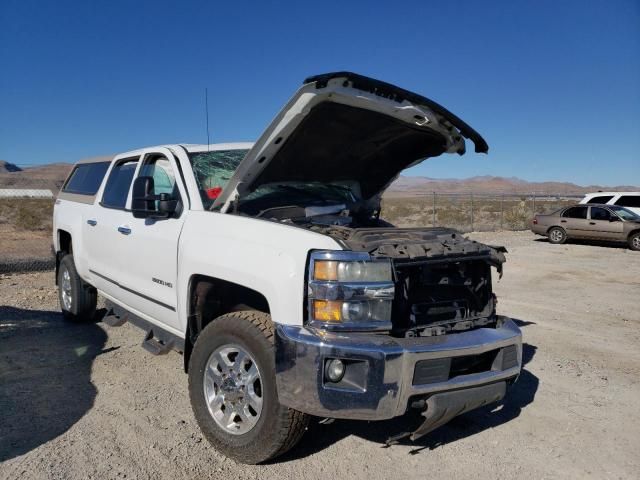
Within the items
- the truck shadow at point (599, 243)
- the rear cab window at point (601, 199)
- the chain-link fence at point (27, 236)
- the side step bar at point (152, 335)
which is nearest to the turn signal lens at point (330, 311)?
the side step bar at point (152, 335)

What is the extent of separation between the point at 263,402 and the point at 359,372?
66cm

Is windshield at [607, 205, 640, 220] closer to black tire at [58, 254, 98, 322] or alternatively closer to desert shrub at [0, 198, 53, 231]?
black tire at [58, 254, 98, 322]

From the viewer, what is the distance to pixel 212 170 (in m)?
4.32

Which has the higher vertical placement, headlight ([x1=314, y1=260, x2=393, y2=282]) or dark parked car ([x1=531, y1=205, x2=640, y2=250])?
headlight ([x1=314, y1=260, x2=393, y2=282])

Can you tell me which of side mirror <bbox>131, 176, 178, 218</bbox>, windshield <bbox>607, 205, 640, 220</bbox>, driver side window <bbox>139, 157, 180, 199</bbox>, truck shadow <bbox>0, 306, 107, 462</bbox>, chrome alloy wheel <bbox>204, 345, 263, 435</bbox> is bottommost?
truck shadow <bbox>0, 306, 107, 462</bbox>

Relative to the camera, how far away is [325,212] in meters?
4.48

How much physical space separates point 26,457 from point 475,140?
12.8ft

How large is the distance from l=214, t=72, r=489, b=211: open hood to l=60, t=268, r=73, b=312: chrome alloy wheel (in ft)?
11.9

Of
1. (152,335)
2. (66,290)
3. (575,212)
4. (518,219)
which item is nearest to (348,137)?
(152,335)

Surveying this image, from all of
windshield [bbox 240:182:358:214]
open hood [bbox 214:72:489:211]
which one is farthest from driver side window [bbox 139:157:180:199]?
open hood [bbox 214:72:489:211]

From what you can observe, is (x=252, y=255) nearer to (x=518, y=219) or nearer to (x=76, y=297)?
(x=76, y=297)

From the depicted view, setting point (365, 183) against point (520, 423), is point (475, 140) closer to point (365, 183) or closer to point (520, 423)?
point (365, 183)

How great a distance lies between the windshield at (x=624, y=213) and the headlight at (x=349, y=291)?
1755 centimetres

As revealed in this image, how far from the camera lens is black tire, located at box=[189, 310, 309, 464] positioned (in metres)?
2.99
